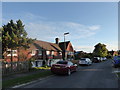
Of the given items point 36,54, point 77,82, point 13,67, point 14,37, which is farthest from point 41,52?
point 77,82

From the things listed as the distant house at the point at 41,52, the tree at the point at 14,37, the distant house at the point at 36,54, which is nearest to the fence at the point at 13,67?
the tree at the point at 14,37

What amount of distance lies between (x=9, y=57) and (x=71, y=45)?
2866cm

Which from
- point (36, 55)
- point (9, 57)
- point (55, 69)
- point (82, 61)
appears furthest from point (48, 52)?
point (55, 69)

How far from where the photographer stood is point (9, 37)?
17.4m

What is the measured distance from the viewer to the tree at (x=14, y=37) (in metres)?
17.4

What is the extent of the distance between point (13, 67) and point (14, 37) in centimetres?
565

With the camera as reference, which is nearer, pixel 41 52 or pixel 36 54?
pixel 36 54

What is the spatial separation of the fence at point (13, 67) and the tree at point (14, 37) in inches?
157

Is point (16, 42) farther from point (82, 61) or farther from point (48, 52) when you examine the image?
point (48, 52)

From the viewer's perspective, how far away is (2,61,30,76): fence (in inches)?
497

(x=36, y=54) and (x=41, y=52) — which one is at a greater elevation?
(x=41, y=52)

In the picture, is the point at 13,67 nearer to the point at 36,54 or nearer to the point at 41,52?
the point at 36,54

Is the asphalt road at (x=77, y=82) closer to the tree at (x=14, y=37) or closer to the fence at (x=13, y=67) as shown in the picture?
the fence at (x=13, y=67)

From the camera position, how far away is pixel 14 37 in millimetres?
18188
